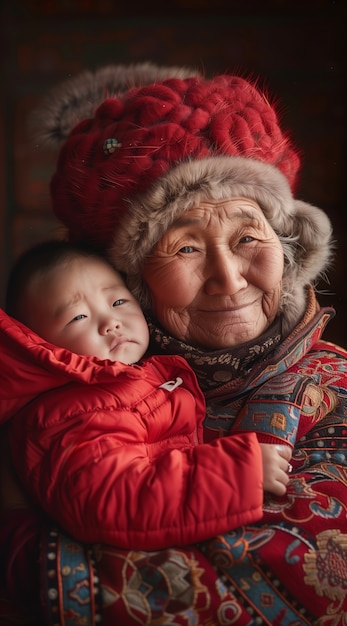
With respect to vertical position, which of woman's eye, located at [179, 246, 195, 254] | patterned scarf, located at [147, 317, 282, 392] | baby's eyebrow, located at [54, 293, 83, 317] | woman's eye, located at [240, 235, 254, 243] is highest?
woman's eye, located at [240, 235, 254, 243]

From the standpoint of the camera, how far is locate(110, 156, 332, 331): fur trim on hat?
1.03 meters

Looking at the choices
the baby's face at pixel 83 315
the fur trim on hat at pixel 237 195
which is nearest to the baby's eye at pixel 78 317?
the baby's face at pixel 83 315

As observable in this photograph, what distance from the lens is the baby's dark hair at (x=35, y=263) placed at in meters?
1.00

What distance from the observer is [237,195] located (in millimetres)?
1058

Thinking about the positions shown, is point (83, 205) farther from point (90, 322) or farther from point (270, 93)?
point (270, 93)

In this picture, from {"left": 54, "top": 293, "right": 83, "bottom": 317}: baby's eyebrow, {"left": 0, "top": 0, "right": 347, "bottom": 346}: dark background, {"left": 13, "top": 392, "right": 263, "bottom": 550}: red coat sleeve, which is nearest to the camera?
{"left": 13, "top": 392, "right": 263, "bottom": 550}: red coat sleeve

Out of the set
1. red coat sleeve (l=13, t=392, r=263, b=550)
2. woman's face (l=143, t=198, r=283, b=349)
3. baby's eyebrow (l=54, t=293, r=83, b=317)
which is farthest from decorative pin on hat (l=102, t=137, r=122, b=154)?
red coat sleeve (l=13, t=392, r=263, b=550)

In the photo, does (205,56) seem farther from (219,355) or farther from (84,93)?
(219,355)

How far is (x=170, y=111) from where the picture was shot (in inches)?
40.8

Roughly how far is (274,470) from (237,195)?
0.44m

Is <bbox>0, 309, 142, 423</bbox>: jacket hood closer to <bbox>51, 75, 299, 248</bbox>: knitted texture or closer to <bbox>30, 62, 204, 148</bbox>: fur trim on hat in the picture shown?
<bbox>51, 75, 299, 248</bbox>: knitted texture

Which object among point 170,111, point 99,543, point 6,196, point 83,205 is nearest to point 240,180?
point 170,111

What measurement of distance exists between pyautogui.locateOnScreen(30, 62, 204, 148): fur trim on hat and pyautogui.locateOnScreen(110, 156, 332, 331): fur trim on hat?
0.25 meters

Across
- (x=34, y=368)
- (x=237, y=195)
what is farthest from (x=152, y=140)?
(x=34, y=368)
